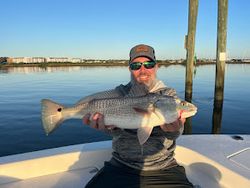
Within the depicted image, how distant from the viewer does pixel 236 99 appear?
19328 millimetres

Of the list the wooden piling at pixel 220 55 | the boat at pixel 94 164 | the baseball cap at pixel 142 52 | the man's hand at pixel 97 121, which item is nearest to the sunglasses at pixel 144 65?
the baseball cap at pixel 142 52

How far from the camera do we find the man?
392cm

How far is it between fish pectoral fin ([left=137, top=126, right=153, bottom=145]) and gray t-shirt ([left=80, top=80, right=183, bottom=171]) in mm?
476

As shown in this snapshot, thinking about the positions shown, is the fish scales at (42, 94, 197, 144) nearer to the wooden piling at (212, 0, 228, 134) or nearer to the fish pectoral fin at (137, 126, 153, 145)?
the fish pectoral fin at (137, 126, 153, 145)

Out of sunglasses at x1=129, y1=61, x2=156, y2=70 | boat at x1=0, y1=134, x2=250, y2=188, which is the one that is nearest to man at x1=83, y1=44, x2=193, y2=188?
sunglasses at x1=129, y1=61, x2=156, y2=70

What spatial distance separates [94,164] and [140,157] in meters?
1.53

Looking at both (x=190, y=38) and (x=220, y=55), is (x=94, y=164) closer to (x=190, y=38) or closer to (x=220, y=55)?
(x=220, y=55)

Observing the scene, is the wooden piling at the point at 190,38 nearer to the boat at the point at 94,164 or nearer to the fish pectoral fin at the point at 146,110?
the boat at the point at 94,164

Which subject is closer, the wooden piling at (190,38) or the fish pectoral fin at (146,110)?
the fish pectoral fin at (146,110)

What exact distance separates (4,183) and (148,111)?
2766 mm

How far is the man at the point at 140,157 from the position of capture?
3922mm

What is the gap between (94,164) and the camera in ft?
17.4

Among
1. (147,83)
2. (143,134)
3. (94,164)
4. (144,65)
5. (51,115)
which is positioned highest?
(144,65)

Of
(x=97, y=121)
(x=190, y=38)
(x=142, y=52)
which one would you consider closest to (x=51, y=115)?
(x=97, y=121)
